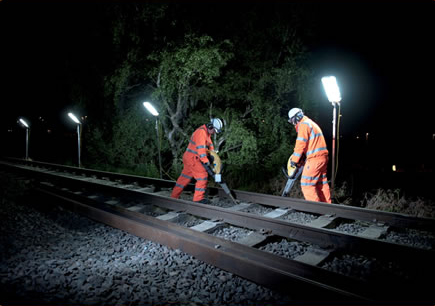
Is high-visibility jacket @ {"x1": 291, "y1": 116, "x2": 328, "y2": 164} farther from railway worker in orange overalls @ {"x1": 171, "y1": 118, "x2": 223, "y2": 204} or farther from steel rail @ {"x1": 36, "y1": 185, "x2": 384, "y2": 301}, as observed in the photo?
steel rail @ {"x1": 36, "y1": 185, "x2": 384, "y2": 301}

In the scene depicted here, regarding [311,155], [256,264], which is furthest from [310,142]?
[256,264]

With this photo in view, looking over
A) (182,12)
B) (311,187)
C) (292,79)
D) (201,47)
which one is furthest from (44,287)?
(182,12)

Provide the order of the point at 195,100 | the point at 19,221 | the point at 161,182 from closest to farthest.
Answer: the point at 19,221 < the point at 161,182 < the point at 195,100

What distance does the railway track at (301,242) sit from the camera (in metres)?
3.20

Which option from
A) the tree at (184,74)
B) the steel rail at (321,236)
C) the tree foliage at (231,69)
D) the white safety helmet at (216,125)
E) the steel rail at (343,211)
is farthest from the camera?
the tree foliage at (231,69)

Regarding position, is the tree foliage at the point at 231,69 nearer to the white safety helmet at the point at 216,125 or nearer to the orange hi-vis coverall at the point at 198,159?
the orange hi-vis coverall at the point at 198,159

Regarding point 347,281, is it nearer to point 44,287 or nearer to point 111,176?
point 44,287

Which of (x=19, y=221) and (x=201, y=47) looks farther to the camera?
(x=201, y=47)

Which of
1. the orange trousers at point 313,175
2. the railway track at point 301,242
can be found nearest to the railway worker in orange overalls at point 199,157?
the railway track at point 301,242

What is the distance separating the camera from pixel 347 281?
311 cm

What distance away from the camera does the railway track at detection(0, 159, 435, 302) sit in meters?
3.20

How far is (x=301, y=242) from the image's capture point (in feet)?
15.1

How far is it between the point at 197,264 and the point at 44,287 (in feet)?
5.83

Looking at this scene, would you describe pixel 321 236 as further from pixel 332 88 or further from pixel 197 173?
pixel 332 88
